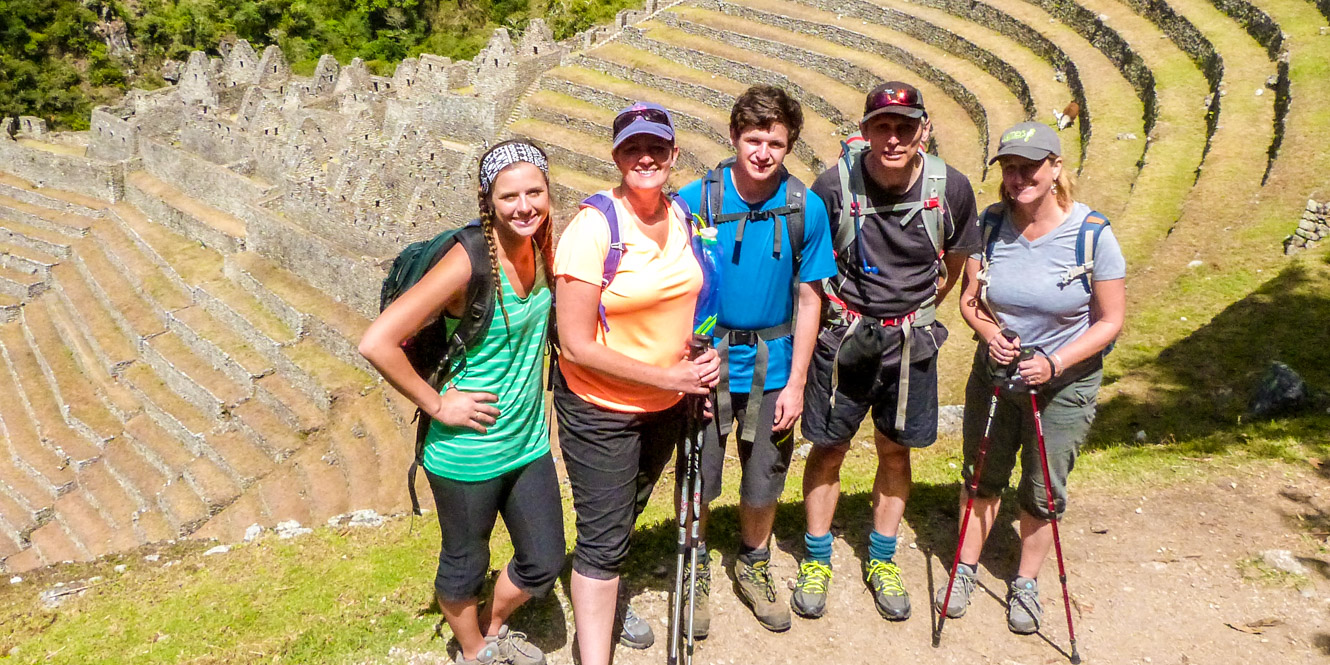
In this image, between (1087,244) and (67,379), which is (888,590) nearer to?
(1087,244)

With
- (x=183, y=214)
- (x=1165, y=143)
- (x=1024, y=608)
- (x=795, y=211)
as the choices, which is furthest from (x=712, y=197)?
(x=183, y=214)

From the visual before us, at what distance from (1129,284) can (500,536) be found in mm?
7441

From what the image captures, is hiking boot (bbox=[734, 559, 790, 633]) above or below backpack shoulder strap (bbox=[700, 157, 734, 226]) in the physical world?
below

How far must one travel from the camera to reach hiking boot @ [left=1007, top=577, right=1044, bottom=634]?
4.24 m

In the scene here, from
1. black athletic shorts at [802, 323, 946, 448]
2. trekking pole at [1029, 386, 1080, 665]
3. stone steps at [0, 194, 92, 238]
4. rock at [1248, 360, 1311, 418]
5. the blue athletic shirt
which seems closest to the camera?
the blue athletic shirt

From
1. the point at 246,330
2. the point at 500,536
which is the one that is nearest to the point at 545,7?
the point at 246,330

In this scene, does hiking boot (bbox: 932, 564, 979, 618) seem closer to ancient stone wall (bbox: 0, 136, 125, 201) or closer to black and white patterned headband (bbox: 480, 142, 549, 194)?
black and white patterned headband (bbox: 480, 142, 549, 194)

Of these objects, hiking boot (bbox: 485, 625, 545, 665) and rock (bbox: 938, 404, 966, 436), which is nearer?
hiking boot (bbox: 485, 625, 545, 665)

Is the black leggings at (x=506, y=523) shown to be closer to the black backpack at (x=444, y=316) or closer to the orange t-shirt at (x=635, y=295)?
the black backpack at (x=444, y=316)

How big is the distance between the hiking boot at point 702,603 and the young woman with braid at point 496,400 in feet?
2.76

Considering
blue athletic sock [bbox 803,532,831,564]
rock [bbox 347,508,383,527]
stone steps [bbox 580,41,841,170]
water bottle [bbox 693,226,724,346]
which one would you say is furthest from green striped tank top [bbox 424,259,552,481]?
stone steps [bbox 580,41,841,170]

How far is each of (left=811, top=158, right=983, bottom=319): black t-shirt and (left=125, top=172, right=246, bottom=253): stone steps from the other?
60.7ft

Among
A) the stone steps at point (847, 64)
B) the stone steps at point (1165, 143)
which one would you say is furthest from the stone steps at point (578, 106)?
the stone steps at point (1165, 143)

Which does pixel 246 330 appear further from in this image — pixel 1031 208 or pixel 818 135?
pixel 1031 208
